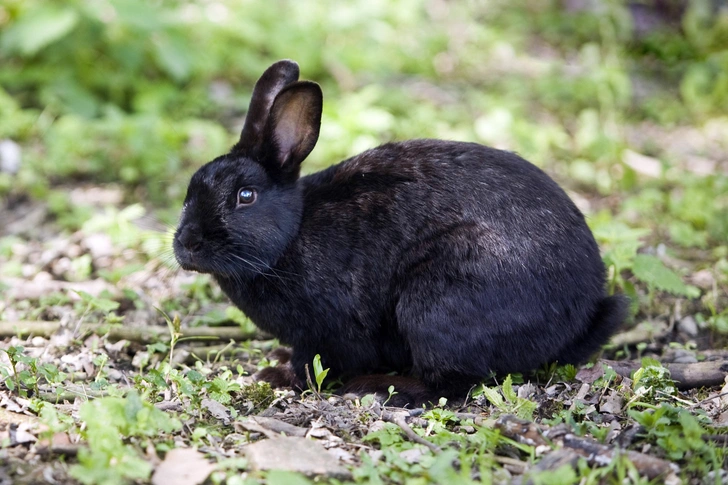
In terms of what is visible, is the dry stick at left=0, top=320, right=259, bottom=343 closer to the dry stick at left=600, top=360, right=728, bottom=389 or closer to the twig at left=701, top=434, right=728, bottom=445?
the dry stick at left=600, top=360, right=728, bottom=389

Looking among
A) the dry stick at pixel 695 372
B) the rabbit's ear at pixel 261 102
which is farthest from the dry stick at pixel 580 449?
the rabbit's ear at pixel 261 102

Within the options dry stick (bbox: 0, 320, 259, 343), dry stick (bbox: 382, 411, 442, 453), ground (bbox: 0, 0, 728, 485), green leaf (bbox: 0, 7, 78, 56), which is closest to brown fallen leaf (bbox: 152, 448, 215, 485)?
ground (bbox: 0, 0, 728, 485)

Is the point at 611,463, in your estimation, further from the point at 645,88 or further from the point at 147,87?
the point at 645,88

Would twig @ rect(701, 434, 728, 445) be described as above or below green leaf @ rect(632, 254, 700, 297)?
below

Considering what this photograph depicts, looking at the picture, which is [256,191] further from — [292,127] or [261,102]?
[261,102]

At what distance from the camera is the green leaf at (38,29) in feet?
25.4

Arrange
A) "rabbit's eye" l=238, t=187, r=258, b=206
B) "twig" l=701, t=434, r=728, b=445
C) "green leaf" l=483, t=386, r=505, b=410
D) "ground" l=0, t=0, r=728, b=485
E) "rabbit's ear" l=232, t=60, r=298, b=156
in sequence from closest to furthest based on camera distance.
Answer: "ground" l=0, t=0, r=728, b=485, "twig" l=701, t=434, r=728, b=445, "green leaf" l=483, t=386, r=505, b=410, "rabbit's eye" l=238, t=187, r=258, b=206, "rabbit's ear" l=232, t=60, r=298, b=156

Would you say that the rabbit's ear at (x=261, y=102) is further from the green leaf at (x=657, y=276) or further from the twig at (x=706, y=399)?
the twig at (x=706, y=399)

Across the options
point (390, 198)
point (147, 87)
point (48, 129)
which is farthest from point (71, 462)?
point (147, 87)

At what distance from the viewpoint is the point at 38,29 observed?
7797mm

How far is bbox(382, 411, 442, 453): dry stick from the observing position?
11.6ft

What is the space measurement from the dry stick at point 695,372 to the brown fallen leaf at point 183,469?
2294mm

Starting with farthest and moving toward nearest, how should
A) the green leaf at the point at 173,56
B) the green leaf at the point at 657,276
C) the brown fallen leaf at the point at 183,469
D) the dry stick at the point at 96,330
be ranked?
1. the green leaf at the point at 173,56
2. the green leaf at the point at 657,276
3. the dry stick at the point at 96,330
4. the brown fallen leaf at the point at 183,469

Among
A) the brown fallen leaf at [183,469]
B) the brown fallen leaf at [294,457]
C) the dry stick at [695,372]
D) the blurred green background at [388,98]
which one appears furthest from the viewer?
the blurred green background at [388,98]
